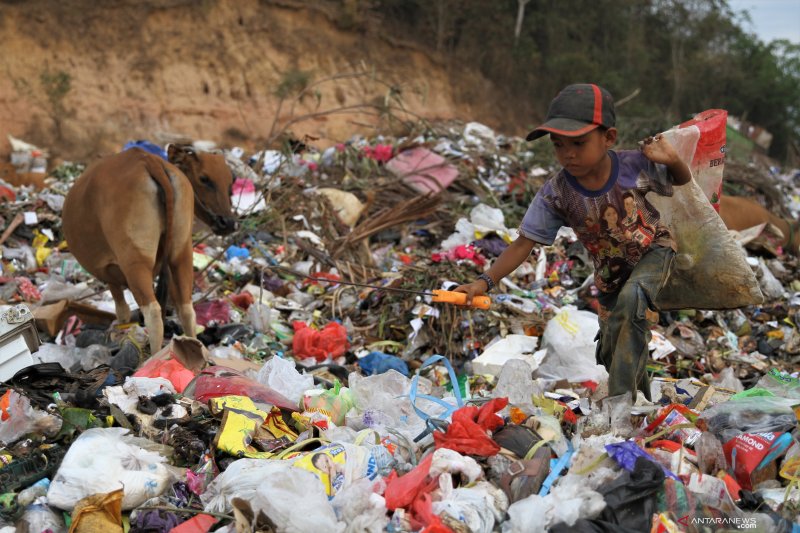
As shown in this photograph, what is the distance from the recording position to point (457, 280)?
6.33 metres

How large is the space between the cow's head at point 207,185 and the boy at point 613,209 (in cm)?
291

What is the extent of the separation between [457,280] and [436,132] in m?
5.76

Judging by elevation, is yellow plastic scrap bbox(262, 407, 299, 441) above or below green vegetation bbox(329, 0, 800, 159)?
above

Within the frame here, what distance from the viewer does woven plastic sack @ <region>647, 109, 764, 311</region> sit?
3.57m

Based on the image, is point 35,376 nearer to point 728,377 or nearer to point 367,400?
point 367,400

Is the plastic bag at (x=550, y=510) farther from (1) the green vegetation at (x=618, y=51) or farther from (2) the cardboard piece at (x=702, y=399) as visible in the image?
(1) the green vegetation at (x=618, y=51)

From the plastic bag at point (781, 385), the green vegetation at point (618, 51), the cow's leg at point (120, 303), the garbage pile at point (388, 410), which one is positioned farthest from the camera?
the green vegetation at point (618, 51)

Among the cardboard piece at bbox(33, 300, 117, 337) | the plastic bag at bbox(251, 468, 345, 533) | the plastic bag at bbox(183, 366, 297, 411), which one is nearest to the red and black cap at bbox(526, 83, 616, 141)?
the plastic bag at bbox(251, 468, 345, 533)

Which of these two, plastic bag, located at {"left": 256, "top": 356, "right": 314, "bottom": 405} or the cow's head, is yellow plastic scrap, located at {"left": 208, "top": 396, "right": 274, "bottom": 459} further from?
the cow's head

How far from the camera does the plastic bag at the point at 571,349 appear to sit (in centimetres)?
510

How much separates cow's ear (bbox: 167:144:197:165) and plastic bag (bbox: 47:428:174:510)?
3.07m

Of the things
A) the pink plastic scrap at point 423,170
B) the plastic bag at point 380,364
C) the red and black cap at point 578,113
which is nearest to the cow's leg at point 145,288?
the plastic bag at point 380,364

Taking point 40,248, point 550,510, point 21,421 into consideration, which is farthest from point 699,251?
point 40,248

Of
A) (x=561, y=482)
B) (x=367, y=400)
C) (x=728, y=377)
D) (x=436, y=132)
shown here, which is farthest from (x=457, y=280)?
(x=436, y=132)
